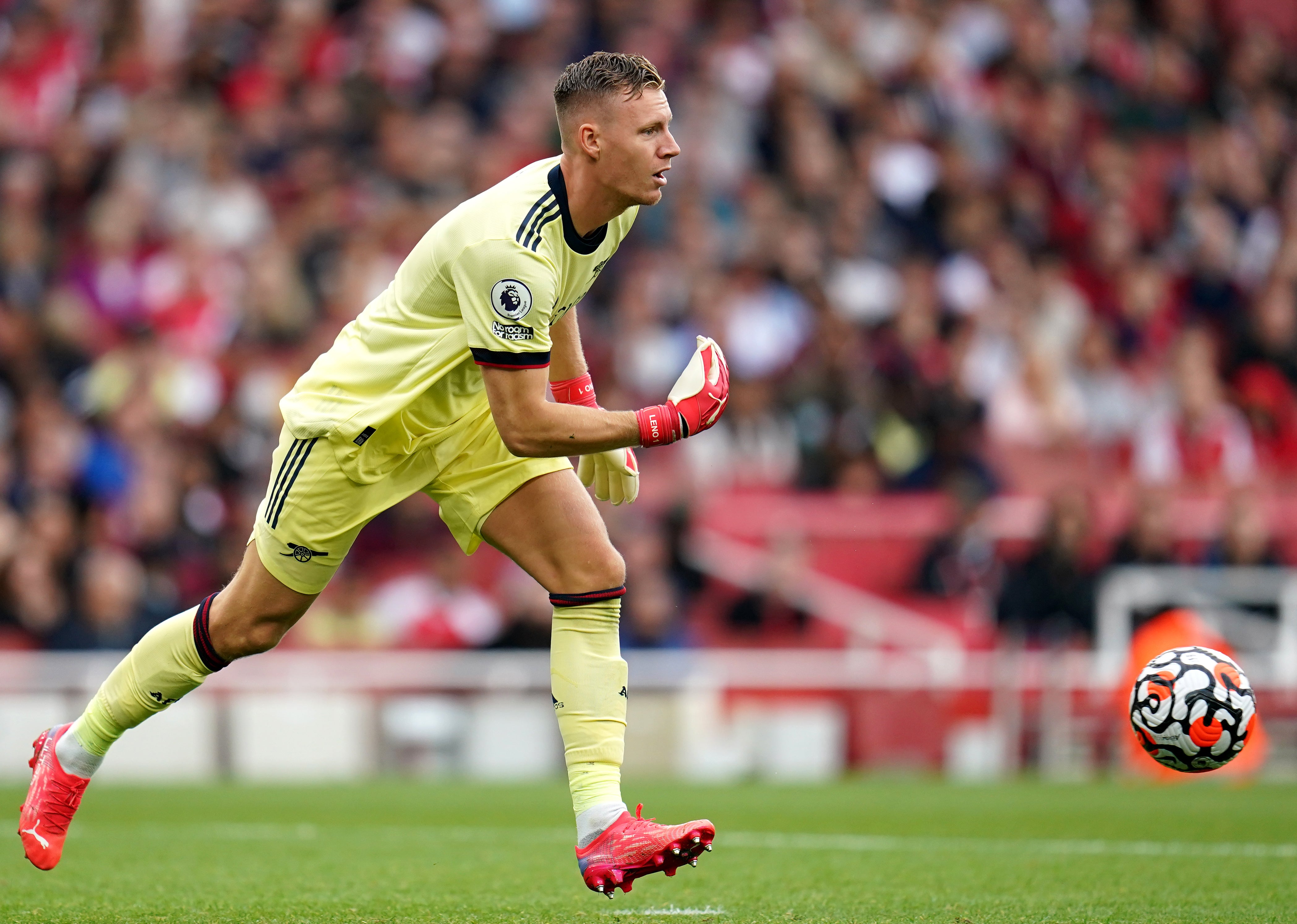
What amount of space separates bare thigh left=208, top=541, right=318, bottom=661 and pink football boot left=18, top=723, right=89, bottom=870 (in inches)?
26.3

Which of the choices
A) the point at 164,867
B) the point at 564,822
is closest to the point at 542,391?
the point at 164,867

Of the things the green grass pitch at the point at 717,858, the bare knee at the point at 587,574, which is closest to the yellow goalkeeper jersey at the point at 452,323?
the bare knee at the point at 587,574

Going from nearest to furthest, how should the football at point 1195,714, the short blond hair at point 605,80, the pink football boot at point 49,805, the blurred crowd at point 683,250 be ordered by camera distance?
the short blond hair at point 605,80, the pink football boot at point 49,805, the football at point 1195,714, the blurred crowd at point 683,250

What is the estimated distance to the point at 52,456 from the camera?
13.0 meters

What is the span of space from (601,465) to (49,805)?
1957 millimetres

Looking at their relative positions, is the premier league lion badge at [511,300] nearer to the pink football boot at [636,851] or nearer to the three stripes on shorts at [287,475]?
the three stripes on shorts at [287,475]

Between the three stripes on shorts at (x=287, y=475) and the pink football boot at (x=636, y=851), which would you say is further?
the three stripes on shorts at (x=287, y=475)

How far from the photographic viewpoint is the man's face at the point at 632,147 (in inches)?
198

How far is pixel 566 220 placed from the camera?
5.09m

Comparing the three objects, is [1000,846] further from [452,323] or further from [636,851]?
[452,323]

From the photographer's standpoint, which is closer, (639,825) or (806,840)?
(639,825)

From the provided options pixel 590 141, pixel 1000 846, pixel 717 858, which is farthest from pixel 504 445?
pixel 1000 846

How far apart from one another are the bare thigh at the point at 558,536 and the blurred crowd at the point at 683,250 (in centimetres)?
687

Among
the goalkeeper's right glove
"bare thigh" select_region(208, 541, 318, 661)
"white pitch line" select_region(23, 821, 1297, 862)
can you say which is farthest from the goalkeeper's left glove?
"white pitch line" select_region(23, 821, 1297, 862)
